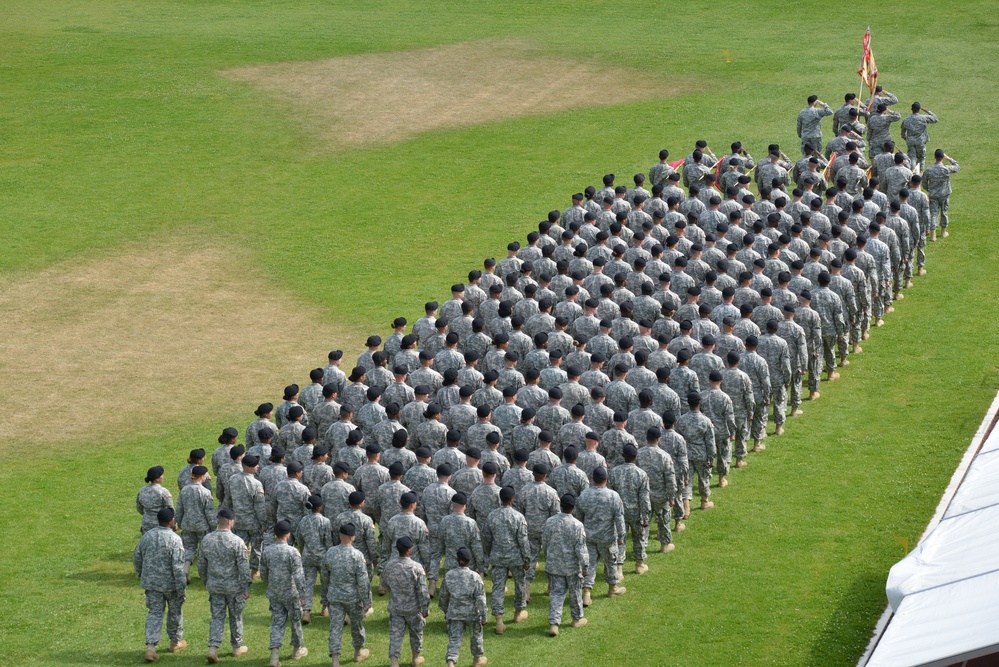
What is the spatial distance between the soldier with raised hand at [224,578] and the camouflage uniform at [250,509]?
4.39 feet

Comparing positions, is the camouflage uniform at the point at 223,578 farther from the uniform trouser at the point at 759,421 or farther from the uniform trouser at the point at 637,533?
the uniform trouser at the point at 759,421

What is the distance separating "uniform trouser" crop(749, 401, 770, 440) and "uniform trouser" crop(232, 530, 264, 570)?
22.5 feet

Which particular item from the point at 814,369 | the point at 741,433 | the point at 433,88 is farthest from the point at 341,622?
the point at 433,88

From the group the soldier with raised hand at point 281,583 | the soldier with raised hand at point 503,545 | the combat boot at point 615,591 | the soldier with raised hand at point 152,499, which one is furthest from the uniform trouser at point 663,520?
the soldier with raised hand at point 152,499

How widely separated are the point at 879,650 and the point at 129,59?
33180mm

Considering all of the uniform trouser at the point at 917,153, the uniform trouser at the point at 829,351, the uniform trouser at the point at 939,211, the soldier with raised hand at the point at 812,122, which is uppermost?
the soldier with raised hand at the point at 812,122

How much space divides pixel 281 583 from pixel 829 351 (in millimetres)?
9976

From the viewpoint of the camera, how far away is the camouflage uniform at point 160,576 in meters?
16.0

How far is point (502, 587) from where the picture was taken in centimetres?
1648

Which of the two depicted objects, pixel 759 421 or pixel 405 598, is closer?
pixel 405 598

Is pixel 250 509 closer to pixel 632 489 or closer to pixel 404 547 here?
pixel 404 547

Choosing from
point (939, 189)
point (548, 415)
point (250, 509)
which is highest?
point (939, 189)

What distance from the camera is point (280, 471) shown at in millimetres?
17609

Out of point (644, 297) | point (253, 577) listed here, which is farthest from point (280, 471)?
point (644, 297)
